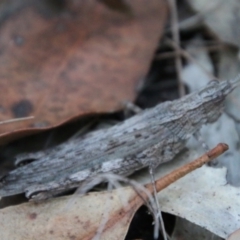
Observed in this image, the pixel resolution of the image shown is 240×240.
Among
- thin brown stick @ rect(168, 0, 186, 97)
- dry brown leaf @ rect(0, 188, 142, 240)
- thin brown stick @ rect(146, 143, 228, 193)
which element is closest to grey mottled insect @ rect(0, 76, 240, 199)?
dry brown leaf @ rect(0, 188, 142, 240)

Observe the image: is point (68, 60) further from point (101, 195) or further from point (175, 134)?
point (101, 195)

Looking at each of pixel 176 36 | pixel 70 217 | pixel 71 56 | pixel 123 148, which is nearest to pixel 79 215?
pixel 70 217

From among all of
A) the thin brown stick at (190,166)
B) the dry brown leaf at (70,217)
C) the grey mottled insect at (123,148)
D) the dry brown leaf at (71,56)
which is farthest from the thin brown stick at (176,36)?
the dry brown leaf at (70,217)

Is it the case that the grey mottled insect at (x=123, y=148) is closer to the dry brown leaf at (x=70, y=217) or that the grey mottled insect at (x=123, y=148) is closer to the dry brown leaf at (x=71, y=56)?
the dry brown leaf at (x=70, y=217)

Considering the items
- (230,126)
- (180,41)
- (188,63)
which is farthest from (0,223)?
(180,41)

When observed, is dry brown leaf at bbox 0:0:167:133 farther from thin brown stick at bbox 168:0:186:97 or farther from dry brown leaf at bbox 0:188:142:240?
dry brown leaf at bbox 0:188:142:240
